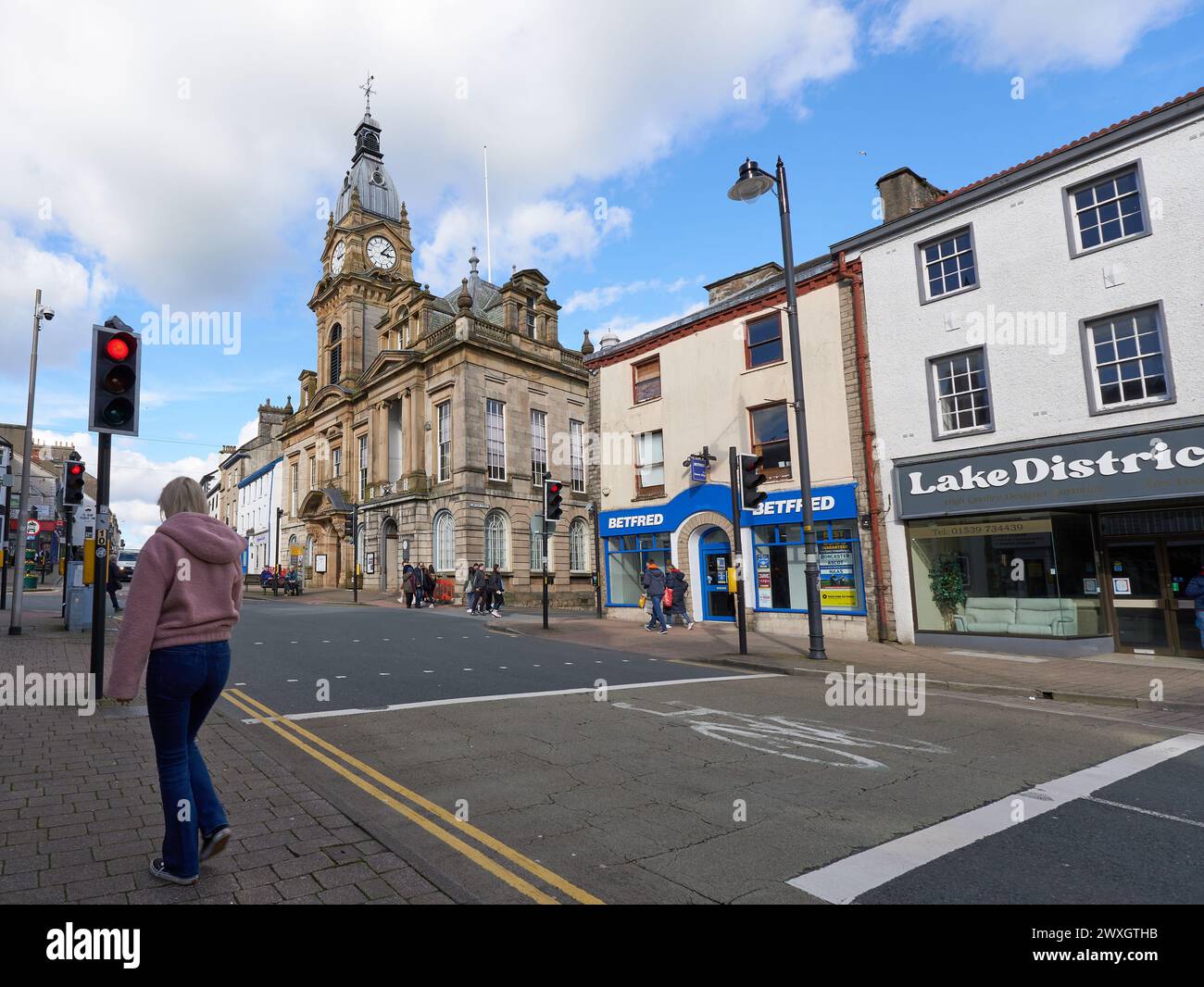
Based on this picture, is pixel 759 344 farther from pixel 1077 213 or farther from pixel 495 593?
pixel 495 593

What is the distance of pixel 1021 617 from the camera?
1348cm

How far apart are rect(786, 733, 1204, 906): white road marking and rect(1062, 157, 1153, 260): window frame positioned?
10.4m

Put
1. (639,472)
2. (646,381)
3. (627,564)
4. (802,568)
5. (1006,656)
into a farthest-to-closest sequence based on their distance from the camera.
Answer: (627,564) → (646,381) → (639,472) → (802,568) → (1006,656)

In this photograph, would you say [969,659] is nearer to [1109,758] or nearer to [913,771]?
[1109,758]

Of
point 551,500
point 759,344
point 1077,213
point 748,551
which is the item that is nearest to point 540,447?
point 759,344

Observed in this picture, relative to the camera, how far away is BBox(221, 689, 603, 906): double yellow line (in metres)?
3.38

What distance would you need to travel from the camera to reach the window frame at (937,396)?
13820 millimetres

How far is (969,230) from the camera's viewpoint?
14.5 m

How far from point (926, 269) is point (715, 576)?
9.12 metres

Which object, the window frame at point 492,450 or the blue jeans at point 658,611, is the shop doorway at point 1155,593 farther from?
the window frame at point 492,450

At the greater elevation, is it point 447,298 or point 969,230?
point 447,298

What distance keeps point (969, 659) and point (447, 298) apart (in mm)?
39808

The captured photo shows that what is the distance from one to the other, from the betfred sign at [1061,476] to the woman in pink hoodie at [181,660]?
1373cm
